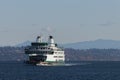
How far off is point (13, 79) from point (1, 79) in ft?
9.19

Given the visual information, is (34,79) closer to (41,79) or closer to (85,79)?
(41,79)

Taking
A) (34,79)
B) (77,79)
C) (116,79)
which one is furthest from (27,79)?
(116,79)

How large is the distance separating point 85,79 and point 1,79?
19655 mm

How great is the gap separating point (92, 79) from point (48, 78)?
11.7 m

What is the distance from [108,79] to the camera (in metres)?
148

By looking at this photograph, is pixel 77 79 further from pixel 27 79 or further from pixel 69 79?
pixel 27 79

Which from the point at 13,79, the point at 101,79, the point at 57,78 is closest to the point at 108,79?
the point at 101,79

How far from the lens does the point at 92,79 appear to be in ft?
488

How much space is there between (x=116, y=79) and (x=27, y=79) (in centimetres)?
2091

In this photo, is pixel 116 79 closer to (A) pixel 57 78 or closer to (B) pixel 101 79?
(B) pixel 101 79

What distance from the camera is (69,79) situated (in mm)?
149000

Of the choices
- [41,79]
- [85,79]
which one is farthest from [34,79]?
[85,79]

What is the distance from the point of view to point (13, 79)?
149 meters

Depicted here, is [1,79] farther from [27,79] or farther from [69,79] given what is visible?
[69,79]
